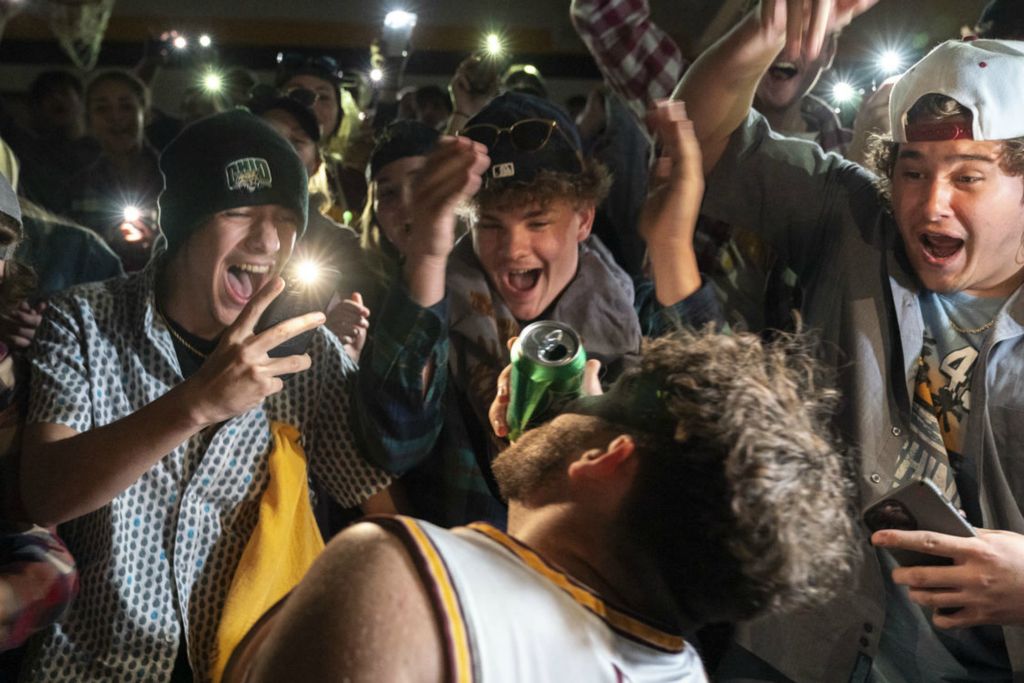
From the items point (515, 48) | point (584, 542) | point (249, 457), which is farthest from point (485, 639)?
point (515, 48)

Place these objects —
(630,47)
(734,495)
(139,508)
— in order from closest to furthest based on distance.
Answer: (734,495)
(139,508)
(630,47)

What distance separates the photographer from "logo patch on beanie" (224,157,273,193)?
6.50ft

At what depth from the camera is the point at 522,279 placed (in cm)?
229

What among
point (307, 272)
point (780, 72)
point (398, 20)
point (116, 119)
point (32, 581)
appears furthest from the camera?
point (398, 20)

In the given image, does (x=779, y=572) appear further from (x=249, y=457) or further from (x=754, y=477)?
(x=249, y=457)

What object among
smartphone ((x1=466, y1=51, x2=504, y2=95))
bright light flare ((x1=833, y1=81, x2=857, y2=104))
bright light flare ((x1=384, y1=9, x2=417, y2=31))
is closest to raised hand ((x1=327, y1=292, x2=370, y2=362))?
smartphone ((x1=466, y1=51, x2=504, y2=95))

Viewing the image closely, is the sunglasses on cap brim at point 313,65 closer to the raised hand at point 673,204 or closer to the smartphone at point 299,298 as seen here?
the smartphone at point 299,298

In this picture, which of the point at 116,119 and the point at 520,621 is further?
the point at 116,119

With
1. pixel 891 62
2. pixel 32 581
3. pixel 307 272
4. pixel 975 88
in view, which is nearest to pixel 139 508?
pixel 32 581

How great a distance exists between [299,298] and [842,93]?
311 centimetres

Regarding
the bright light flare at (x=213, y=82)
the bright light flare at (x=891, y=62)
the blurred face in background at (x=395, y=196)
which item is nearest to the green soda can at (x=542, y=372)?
the blurred face in background at (x=395, y=196)

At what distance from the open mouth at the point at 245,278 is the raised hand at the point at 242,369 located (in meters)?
0.29

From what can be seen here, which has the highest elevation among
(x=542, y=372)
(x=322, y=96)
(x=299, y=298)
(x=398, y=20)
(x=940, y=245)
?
(x=398, y=20)

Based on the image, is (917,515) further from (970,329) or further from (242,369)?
(242,369)
